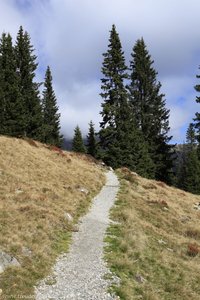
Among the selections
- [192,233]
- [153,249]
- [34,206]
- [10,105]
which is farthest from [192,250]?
[10,105]

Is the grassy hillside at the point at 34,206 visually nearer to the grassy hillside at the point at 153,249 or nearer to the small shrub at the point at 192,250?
the grassy hillside at the point at 153,249

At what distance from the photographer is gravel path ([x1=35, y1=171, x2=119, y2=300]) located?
476 inches

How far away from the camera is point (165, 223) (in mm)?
24594

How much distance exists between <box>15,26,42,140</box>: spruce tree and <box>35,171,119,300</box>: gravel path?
33.4m

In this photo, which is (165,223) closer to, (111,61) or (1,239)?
(1,239)

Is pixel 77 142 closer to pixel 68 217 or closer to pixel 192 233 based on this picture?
pixel 192 233

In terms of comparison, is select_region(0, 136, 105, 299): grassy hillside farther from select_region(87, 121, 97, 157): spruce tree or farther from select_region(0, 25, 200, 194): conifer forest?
select_region(87, 121, 97, 157): spruce tree

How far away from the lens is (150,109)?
60375 millimetres

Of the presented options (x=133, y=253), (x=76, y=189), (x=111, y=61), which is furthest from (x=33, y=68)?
(x=133, y=253)

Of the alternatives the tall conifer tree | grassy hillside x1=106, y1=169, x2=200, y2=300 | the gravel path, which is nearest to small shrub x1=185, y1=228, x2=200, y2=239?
grassy hillside x1=106, y1=169, x2=200, y2=300

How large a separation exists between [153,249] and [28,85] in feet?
135

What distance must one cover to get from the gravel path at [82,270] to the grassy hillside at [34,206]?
0.44 metres

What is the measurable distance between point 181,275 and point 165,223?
910 cm

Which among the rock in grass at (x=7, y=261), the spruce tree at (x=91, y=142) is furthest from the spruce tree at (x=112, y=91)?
the rock in grass at (x=7, y=261)
